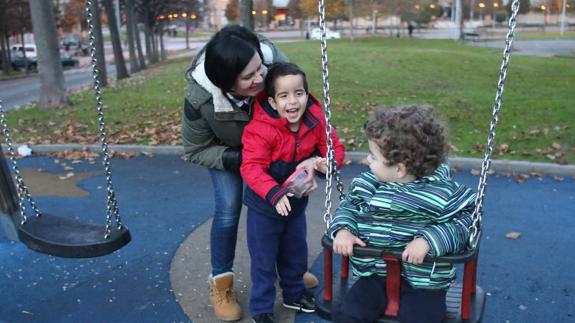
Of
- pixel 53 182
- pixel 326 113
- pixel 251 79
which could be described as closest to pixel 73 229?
pixel 251 79

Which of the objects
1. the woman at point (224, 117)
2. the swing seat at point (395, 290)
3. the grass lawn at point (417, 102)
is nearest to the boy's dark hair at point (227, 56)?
the woman at point (224, 117)

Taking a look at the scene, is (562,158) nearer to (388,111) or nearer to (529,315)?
(529,315)

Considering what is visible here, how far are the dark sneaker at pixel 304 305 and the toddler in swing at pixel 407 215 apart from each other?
959 mm

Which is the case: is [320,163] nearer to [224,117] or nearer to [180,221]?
[224,117]

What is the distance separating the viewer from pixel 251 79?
8.43 ft

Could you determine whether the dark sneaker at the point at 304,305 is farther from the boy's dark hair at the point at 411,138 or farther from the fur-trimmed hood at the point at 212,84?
the boy's dark hair at the point at 411,138

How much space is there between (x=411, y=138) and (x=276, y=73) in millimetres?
803

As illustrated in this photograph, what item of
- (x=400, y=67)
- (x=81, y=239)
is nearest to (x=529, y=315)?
(x=81, y=239)

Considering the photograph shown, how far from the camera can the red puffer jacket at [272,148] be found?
101 inches

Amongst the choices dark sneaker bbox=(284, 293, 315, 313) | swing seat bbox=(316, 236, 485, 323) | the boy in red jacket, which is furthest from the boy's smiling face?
dark sneaker bbox=(284, 293, 315, 313)

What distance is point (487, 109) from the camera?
29.7 ft

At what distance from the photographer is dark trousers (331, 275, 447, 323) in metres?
2.11

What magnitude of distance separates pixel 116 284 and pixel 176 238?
824 mm

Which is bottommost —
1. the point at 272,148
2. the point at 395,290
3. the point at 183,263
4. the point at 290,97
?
the point at 183,263
